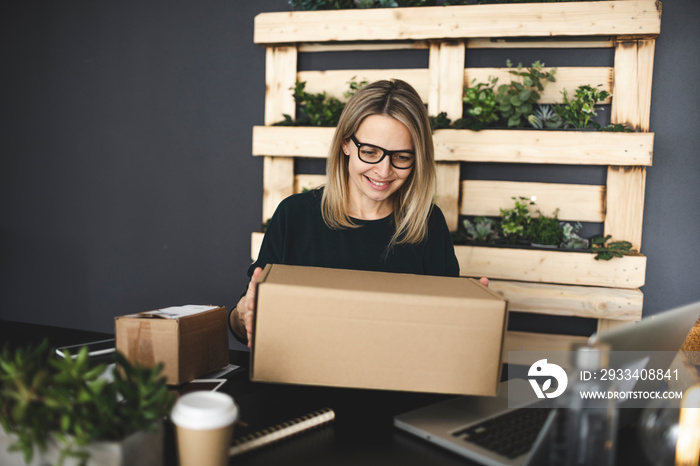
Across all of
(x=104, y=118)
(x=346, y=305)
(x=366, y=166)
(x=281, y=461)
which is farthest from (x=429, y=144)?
(x=104, y=118)

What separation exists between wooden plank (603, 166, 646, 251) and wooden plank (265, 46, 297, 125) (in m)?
1.48

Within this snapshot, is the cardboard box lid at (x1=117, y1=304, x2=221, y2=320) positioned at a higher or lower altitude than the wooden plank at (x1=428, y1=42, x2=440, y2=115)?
lower

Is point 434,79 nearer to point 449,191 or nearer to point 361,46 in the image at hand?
point 361,46

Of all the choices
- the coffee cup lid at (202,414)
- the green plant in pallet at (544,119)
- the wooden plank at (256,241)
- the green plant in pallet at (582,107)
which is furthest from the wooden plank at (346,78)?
the coffee cup lid at (202,414)

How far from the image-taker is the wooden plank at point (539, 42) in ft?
6.94

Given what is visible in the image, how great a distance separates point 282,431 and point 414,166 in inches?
39.3

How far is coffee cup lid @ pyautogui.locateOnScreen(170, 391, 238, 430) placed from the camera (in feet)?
2.01

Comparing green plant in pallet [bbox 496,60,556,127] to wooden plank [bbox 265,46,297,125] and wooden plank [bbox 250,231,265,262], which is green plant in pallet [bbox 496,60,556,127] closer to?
wooden plank [bbox 265,46,297,125]

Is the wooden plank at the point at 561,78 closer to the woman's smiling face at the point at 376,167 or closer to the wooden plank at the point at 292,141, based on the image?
the wooden plank at the point at 292,141

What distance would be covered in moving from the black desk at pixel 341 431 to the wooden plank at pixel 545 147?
136cm

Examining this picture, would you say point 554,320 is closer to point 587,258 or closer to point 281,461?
point 587,258

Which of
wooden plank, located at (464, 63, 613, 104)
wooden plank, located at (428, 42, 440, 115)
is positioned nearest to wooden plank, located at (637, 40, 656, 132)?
wooden plank, located at (464, 63, 613, 104)

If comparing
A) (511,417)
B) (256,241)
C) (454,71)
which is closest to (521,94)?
(454,71)

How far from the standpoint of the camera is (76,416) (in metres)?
0.58
